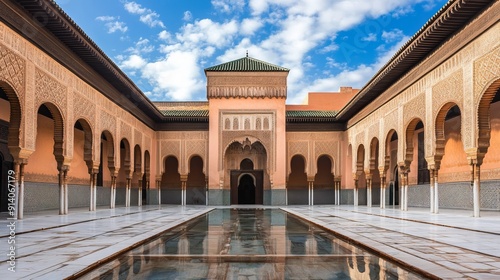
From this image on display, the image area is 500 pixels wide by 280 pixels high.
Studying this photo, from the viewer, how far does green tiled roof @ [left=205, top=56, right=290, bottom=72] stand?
68.6 feet

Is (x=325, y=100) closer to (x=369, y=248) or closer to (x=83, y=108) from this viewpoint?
(x=83, y=108)

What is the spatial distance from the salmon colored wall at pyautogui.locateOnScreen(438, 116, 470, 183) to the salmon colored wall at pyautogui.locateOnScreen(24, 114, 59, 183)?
1327 cm

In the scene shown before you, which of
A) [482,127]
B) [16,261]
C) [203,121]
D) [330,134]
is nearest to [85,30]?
[16,261]

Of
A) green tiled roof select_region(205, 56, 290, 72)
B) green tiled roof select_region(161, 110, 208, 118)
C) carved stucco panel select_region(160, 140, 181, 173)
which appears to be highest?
green tiled roof select_region(205, 56, 290, 72)

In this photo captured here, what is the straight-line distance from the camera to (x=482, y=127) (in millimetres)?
9469

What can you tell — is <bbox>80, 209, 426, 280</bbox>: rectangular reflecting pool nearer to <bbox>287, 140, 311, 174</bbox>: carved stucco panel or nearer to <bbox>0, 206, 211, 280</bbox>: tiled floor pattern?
<bbox>0, 206, 211, 280</bbox>: tiled floor pattern

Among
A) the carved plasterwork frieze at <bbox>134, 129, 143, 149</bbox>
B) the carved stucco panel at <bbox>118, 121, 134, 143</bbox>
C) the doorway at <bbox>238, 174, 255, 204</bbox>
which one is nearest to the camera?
the carved stucco panel at <bbox>118, 121, 134, 143</bbox>

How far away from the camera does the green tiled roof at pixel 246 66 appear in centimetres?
2092

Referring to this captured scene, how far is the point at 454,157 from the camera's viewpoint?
15305 mm

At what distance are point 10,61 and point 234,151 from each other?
14152 millimetres

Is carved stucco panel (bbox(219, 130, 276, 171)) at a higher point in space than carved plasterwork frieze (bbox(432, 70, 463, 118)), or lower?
lower

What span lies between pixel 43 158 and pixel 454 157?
13.4 meters

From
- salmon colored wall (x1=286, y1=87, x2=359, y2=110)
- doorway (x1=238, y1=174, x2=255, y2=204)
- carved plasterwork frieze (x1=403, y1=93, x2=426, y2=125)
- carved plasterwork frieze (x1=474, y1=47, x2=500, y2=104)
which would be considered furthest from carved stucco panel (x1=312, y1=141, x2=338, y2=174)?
carved plasterwork frieze (x1=474, y1=47, x2=500, y2=104)

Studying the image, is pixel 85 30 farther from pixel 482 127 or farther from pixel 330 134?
pixel 330 134
